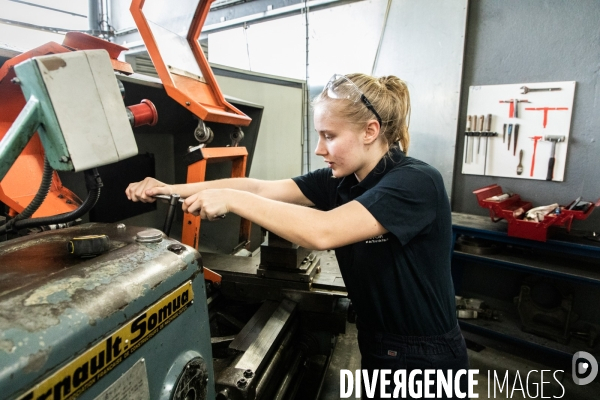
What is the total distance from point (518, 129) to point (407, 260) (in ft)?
5.51

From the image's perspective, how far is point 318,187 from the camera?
1.18 metres

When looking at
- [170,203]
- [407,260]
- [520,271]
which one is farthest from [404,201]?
[520,271]

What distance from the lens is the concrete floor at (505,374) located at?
1650mm

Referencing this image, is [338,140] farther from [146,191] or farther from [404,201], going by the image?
[146,191]

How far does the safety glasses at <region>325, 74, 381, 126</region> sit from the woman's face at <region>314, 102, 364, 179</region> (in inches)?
1.4

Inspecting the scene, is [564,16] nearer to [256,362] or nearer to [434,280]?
[434,280]

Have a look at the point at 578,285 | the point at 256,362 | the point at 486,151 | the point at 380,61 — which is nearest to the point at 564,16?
the point at 486,151

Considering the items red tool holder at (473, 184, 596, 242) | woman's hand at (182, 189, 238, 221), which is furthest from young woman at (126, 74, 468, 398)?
red tool holder at (473, 184, 596, 242)

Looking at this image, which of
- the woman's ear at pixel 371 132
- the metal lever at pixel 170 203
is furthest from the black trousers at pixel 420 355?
the metal lever at pixel 170 203

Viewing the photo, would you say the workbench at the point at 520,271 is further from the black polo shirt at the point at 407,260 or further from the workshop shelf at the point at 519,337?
the black polo shirt at the point at 407,260

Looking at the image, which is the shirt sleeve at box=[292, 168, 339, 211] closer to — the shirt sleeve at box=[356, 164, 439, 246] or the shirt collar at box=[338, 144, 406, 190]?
the shirt collar at box=[338, 144, 406, 190]

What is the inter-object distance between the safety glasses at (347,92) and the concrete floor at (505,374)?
1.20 metres

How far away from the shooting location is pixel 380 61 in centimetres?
250

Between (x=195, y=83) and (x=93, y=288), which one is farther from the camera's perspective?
(x=195, y=83)
